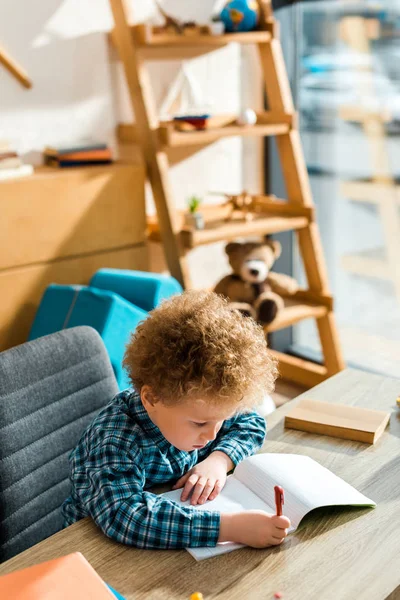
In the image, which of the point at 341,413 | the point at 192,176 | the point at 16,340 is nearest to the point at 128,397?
the point at 341,413

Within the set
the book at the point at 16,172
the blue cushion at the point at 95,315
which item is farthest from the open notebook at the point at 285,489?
the book at the point at 16,172

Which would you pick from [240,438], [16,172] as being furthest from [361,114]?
[240,438]

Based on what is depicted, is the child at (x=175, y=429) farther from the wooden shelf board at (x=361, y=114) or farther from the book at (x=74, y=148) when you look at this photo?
the wooden shelf board at (x=361, y=114)

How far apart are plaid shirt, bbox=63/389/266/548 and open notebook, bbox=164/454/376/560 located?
1.9 inches

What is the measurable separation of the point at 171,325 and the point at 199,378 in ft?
0.34

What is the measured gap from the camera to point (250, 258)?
300 cm

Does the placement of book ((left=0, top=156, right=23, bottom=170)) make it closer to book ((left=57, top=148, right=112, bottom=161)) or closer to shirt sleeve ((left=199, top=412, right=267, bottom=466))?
book ((left=57, top=148, right=112, bottom=161))

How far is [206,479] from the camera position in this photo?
1.28 meters

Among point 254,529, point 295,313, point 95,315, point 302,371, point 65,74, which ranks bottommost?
point 302,371

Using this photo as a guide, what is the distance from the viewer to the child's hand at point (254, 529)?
112cm

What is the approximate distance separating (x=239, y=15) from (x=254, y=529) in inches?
88.4

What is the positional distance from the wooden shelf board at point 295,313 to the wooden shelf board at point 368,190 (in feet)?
1.77

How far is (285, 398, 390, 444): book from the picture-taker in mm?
1446

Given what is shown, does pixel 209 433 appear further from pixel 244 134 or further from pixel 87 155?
pixel 244 134
